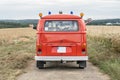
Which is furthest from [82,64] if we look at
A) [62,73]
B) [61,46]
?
[62,73]

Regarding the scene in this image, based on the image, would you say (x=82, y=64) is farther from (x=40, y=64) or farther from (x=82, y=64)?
(x=40, y=64)

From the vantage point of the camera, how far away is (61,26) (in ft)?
46.6

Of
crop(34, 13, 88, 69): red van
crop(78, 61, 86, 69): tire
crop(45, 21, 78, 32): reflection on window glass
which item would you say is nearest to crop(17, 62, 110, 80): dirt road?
crop(78, 61, 86, 69): tire

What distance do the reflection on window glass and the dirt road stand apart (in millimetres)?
Result: 1478

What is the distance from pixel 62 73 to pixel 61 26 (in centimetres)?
198

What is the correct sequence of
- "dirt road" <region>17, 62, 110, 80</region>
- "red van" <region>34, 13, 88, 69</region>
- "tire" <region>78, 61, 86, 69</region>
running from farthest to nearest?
1. "tire" <region>78, 61, 86, 69</region>
2. "red van" <region>34, 13, 88, 69</region>
3. "dirt road" <region>17, 62, 110, 80</region>

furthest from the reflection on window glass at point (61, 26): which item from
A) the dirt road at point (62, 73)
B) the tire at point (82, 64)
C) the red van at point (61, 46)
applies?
the dirt road at point (62, 73)

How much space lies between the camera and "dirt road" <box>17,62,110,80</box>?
12.0 metres

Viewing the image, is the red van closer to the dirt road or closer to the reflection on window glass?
the reflection on window glass

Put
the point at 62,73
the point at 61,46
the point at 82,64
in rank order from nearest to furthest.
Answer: the point at 62,73 → the point at 61,46 → the point at 82,64

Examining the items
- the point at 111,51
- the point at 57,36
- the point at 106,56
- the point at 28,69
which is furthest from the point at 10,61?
the point at 111,51

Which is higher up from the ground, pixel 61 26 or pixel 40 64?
pixel 61 26

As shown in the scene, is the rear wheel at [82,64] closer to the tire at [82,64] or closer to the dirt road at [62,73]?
the tire at [82,64]

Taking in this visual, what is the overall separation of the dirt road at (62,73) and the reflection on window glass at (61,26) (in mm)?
1478
